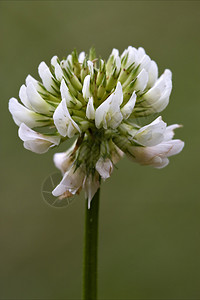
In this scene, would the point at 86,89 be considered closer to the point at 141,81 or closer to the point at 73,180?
the point at 141,81

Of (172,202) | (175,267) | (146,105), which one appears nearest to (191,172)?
(172,202)

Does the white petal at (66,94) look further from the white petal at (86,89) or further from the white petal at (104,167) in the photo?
the white petal at (104,167)

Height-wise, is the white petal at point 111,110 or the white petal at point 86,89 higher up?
the white petal at point 86,89

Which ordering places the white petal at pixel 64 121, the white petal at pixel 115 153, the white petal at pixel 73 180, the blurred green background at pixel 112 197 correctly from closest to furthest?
the white petal at pixel 64 121 < the white petal at pixel 73 180 < the white petal at pixel 115 153 < the blurred green background at pixel 112 197

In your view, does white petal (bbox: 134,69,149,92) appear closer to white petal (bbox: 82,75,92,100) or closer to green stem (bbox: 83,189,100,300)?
white petal (bbox: 82,75,92,100)

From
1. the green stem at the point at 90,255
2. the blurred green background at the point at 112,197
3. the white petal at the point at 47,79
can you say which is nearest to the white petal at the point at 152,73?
the white petal at the point at 47,79

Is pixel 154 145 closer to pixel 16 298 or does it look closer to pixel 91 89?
pixel 91 89

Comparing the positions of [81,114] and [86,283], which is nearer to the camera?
[86,283]
